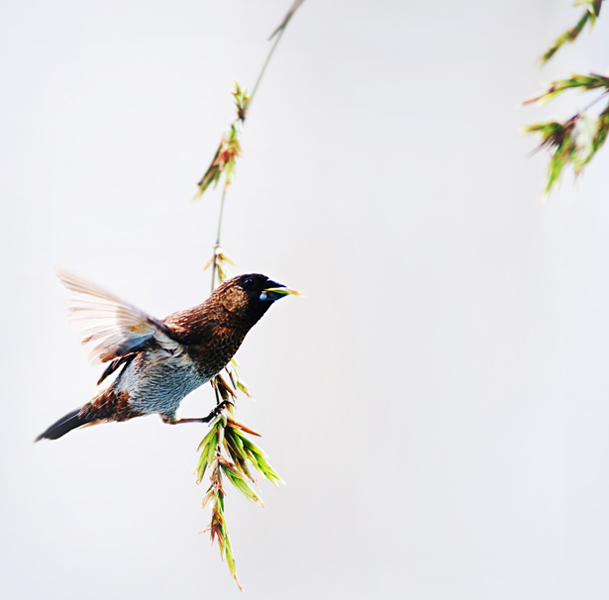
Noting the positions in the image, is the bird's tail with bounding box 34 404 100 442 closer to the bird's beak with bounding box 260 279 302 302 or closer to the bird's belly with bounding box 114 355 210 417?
the bird's belly with bounding box 114 355 210 417

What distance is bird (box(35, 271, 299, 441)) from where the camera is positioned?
1.21 feet

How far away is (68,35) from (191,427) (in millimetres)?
637

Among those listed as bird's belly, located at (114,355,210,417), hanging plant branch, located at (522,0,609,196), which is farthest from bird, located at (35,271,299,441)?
hanging plant branch, located at (522,0,609,196)

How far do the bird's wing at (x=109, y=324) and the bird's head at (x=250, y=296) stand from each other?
50 mm

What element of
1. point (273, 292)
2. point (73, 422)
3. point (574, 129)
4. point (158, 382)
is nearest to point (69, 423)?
point (73, 422)

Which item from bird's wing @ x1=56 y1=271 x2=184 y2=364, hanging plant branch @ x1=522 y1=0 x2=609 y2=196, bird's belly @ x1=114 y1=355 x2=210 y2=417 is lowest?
bird's belly @ x1=114 y1=355 x2=210 y2=417

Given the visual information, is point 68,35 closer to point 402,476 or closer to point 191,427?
point 191,427

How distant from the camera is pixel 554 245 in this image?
99cm

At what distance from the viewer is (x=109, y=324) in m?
0.37

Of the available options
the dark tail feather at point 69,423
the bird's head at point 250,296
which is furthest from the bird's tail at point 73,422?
the bird's head at point 250,296

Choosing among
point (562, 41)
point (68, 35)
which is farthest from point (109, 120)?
point (562, 41)

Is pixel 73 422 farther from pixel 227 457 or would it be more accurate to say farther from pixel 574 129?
pixel 574 129

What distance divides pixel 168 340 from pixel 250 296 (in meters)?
0.07

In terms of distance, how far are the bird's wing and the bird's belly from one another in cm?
1
